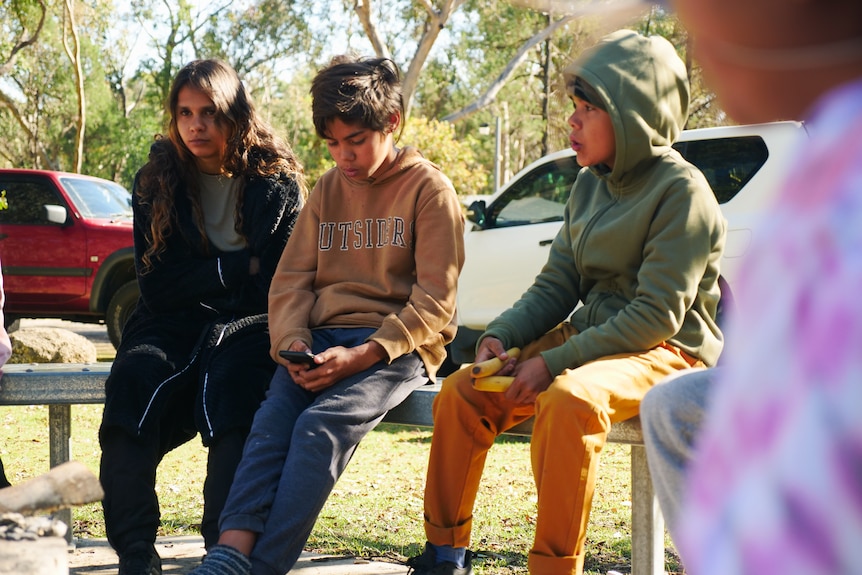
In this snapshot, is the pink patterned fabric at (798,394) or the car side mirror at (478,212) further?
the car side mirror at (478,212)

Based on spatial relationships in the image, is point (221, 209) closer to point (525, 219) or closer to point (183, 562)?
point (183, 562)

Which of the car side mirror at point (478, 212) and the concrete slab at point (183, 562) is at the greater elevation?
the car side mirror at point (478, 212)

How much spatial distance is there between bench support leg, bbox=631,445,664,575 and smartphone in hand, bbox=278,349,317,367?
1000mm

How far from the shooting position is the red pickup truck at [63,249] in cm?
1042

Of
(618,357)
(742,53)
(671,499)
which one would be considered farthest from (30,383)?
(742,53)

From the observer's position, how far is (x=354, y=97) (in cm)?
332

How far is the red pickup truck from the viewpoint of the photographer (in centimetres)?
1042

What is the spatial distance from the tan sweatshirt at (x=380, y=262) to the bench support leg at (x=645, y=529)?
752 millimetres

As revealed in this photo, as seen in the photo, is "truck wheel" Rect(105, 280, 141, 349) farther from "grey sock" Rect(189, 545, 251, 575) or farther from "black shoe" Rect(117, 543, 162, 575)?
"grey sock" Rect(189, 545, 251, 575)

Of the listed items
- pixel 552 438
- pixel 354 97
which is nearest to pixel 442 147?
pixel 354 97

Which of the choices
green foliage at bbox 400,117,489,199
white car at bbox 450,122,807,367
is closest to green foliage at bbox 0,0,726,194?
green foliage at bbox 400,117,489,199

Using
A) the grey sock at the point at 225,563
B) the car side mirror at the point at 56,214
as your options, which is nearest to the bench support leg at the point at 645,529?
the grey sock at the point at 225,563

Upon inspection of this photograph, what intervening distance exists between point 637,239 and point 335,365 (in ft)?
3.12

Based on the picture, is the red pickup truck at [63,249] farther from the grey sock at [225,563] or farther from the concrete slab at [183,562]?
the grey sock at [225,563]
